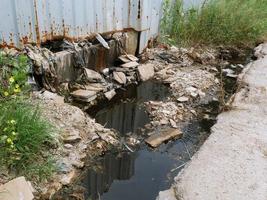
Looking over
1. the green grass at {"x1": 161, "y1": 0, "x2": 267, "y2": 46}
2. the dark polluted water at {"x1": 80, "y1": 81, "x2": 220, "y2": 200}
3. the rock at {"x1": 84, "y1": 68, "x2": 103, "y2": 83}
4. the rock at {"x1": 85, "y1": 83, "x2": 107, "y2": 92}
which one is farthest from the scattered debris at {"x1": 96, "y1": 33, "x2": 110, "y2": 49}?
the green grass at {"x1": 161, "y1": 0, "x2": 267, "y2": 46}

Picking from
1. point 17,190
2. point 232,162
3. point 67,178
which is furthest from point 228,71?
point 17,190

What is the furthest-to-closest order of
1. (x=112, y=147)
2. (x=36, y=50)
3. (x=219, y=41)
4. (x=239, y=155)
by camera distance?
(x=219, y=41)
(x=36, y=50)
(x=112, y=147)
(x=239, y=155)

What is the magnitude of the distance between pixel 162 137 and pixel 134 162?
442 millimetres

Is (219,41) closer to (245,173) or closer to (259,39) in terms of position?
(259,39)

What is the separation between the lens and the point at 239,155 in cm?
275

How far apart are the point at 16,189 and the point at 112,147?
1.05 metres

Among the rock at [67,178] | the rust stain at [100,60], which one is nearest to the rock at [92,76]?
the rust stain at [100,60]

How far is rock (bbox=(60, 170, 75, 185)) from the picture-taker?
2.55 m

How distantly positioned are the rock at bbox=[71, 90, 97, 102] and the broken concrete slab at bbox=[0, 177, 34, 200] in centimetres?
149

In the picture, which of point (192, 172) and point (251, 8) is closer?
point (192, 172)

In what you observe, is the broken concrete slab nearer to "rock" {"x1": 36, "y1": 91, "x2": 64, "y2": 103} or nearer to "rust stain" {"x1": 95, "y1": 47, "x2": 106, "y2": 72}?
"rock" {"x1": 36, "y1": 91, "x2": 64, "y2": 103}

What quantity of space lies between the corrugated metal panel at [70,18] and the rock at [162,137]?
1.58 m

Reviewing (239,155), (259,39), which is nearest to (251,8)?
(259,39)

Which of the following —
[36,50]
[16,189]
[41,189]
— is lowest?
[41,189]
